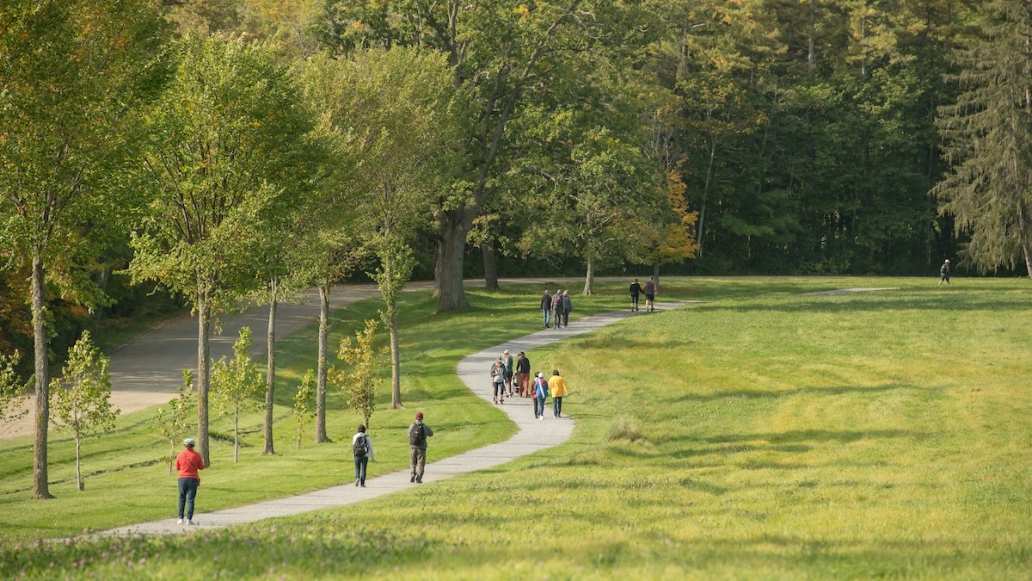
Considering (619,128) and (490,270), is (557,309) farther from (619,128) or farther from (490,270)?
(490,270)

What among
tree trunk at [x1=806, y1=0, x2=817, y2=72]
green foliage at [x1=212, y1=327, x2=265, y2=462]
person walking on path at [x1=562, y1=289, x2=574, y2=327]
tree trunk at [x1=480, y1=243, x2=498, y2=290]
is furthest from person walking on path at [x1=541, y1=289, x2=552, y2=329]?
tree trunk at [x1=806, y1=0, x2=817, y2=72]

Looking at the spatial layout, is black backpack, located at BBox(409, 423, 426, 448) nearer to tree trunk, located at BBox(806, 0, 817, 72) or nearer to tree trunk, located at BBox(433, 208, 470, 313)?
tree trunk, located at BBox(433, 208, 470, 313)

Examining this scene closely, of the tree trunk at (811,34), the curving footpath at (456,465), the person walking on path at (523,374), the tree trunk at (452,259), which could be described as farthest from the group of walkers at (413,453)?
the tree trunk at (811,34)

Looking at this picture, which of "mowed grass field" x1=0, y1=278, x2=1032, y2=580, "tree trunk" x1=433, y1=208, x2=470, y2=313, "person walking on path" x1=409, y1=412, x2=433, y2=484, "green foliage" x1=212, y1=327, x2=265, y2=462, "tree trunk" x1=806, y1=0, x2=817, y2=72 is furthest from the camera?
"tree trunk" x1=806, y1=0, x2=817, y2=72

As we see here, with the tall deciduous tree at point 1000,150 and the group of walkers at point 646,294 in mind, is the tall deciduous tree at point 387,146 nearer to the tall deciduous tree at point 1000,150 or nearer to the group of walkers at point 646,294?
the group of walkers at point 646,294

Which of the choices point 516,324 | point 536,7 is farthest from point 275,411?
point 536,7

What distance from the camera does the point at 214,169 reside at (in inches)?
1111

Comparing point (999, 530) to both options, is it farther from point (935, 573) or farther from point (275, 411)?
point (275, 411)

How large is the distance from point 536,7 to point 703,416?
1177 inches

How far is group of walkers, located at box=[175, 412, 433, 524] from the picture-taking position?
1958 centimetres

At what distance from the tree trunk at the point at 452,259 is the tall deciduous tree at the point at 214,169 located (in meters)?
28.9

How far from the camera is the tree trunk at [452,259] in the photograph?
5850cm

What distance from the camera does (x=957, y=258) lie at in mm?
96688

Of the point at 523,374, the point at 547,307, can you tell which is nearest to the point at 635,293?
the point at 547,307
